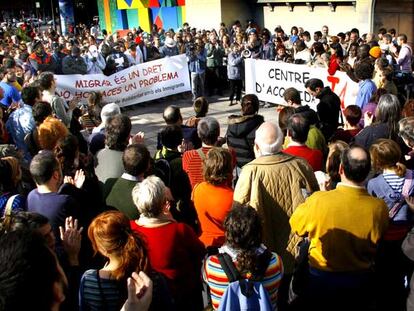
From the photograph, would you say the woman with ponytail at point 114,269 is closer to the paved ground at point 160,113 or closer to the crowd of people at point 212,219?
the crowd of people at point 212,219

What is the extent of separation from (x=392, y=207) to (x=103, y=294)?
232 centimetres

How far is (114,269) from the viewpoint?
2.67 metres

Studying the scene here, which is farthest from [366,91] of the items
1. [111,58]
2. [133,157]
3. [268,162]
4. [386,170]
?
[111,58]

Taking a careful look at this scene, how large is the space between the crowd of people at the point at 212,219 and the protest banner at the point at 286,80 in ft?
12.7

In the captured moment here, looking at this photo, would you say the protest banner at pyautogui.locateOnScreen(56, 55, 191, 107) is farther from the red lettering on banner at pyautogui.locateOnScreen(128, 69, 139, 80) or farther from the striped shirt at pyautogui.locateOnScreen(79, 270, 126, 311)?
the striped shirt at pyautogui.locateOnScreen(79, 270, 126, 311)

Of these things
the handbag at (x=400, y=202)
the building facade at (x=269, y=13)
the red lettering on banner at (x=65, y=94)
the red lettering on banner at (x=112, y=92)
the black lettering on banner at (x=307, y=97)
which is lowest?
the black lettering on banner at (x=307, y=97)

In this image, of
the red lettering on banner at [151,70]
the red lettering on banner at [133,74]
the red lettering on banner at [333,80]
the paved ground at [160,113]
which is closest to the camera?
the red lettering on banner at [333,80]

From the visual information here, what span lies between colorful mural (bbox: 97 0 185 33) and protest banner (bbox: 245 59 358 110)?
543 inches

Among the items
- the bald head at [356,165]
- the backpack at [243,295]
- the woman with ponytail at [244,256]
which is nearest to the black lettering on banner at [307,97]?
the bald head at [356,165]

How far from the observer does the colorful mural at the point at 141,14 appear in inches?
1011

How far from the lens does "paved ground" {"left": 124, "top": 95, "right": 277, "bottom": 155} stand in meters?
11.4

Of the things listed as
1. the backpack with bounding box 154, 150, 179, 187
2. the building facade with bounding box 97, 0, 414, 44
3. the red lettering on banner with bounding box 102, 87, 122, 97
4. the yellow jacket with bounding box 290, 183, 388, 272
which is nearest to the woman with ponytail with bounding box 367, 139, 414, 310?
the yellow jacket with bounding box 290, 183, 388, 272

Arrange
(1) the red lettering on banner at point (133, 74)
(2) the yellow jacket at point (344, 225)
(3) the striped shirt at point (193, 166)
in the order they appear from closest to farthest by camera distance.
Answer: (2) the yellow jacket at point (344, 225)
(3) the striped shirt at point (193, 166)
(1) the red lettering on banner at point (133, 74)

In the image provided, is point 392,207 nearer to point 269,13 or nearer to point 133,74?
point 133,74
